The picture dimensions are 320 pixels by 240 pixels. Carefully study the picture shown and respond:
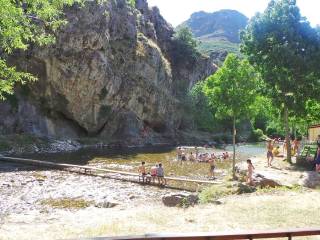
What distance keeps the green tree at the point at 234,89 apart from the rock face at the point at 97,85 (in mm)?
28486

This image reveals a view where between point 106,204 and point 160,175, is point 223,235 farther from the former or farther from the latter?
point 160,175

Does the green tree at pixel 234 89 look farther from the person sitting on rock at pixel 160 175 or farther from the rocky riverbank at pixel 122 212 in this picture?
the rocky riverbank at pixel 122 212

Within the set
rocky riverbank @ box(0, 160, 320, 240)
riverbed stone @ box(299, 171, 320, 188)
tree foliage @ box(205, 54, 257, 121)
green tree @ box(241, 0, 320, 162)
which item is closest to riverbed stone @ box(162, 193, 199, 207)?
rocky riverbank @ box(0, 160, 320, 240)

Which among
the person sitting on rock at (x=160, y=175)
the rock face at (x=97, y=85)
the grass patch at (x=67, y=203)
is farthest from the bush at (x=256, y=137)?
the grass patch at (x=67, y=203)

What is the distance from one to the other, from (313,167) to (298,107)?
504 cm

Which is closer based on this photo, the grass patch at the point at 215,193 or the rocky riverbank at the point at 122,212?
the rocky riverbank at the point at 122,212

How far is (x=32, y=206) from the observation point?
22.4 metres

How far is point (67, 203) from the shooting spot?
76.9ft

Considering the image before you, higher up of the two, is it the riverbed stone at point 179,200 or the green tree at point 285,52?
the green tree at point 285,52

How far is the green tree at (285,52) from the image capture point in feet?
96.8

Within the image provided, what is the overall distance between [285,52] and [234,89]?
14.2 ft

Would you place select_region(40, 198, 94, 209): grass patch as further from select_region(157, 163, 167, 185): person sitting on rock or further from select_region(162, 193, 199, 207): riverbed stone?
select_region(157, 163, 167, 185): person sitting on rock

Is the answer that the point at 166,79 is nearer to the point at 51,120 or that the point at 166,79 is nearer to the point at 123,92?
the point at 123,92

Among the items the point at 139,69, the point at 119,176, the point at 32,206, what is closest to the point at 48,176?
the point at 119,176
